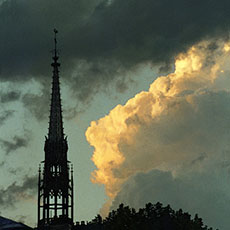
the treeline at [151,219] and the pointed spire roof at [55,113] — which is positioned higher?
the pointed spire roof at [55,113]

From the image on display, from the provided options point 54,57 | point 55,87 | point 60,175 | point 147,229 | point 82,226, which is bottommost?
point 147,229

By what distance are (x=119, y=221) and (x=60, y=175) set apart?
23196mm

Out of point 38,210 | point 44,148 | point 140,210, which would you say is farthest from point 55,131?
point 140,210

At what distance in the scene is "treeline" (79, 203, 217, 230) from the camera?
331 feet

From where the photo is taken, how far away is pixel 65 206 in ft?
390

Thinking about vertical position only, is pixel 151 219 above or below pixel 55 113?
below

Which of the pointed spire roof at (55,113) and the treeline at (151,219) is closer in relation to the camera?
the treeline at (151,219)

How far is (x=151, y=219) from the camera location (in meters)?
104

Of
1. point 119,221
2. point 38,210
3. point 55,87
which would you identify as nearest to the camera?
point 119,221

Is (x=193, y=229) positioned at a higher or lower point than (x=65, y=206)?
lower

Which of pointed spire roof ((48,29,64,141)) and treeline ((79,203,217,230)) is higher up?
pointed spire roof ((48,29,64,141))

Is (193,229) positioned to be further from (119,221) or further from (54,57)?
(54,57)

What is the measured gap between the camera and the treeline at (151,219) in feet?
331

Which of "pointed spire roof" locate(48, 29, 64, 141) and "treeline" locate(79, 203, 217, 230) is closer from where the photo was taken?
"treeline" locate(79, 203, 217, 230)
